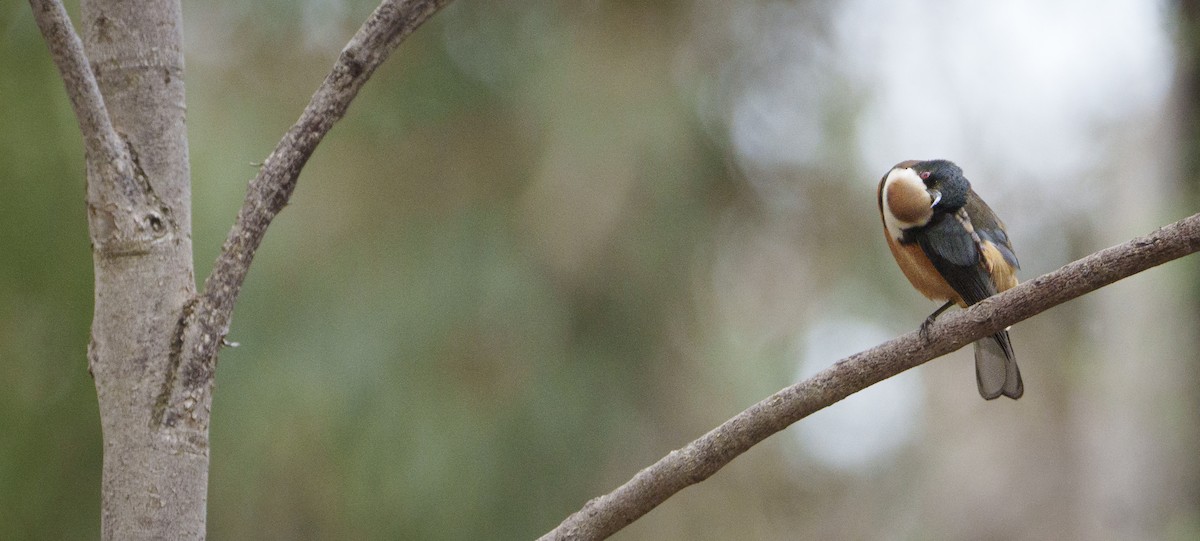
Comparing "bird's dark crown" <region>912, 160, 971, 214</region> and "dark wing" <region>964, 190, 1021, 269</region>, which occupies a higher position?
"bird's dark crown" <region>912, 160, 971, 214</region>

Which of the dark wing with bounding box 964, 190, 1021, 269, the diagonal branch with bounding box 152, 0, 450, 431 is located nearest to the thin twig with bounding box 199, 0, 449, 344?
the diagonal branch with bounding box 152, 0, 450, 431

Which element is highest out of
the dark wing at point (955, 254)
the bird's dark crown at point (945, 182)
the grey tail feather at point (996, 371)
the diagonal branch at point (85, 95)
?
the diagonal branch at point (85, 95)

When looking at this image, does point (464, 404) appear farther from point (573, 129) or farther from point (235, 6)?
point (235, 6)

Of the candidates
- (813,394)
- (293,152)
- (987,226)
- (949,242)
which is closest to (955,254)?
(949,242)

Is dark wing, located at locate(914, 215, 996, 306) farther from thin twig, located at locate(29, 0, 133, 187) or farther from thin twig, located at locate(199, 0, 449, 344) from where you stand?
thin twig, located at locate(29, 0, 133, 187)

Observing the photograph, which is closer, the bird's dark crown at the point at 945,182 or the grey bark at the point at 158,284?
the grey bark at the point at 158,284

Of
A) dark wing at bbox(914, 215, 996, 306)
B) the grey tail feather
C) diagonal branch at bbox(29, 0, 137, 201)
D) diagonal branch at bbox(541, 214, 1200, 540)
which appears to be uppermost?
diagonal branch at bbox(29, 0, 137, 201)

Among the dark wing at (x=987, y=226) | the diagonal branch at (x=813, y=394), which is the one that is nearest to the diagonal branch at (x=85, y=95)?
the diagonal branch at (x=813, y=394)

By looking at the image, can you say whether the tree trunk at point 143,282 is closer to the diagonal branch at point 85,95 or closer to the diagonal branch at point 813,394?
the diagonal branch at point 85,95
